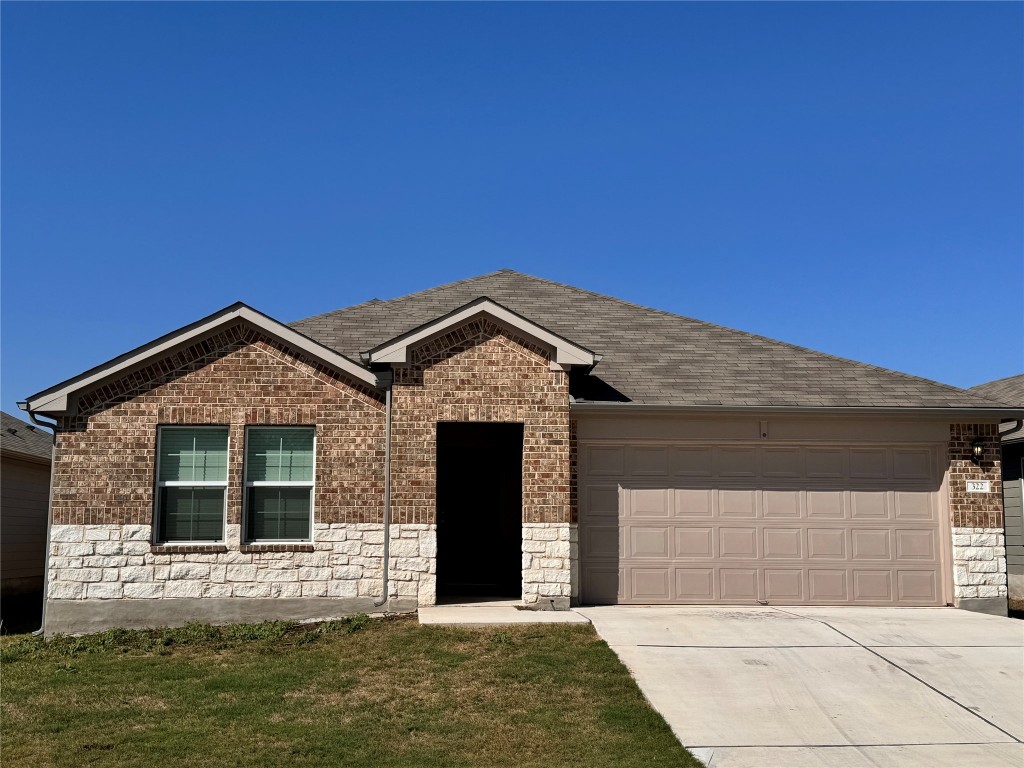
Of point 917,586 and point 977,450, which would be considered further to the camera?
point 977,450

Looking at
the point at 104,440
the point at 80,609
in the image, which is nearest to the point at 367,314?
the point at 104,440

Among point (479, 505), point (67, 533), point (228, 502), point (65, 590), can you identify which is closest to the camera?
point (65, 590)

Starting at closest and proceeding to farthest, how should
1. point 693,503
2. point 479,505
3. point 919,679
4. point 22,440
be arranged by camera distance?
point 919,679
point 693,503
point 479,505
point 22,440

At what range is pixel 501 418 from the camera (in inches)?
521

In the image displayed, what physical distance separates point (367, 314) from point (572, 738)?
10.1 metres

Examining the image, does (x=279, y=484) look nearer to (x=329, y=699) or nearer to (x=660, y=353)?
(x=329, y=699)

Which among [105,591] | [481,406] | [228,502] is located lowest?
[105,591]

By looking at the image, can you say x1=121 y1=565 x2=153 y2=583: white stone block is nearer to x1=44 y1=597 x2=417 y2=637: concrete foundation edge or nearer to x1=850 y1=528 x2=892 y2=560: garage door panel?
x1=44 y1=597 x2=417 y2=637: concrete foundation edge

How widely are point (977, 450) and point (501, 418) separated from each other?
700cm

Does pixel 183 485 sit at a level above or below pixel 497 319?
below

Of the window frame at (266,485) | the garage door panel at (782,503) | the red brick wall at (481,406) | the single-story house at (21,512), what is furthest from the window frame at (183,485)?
the garage door panel at (782,503)

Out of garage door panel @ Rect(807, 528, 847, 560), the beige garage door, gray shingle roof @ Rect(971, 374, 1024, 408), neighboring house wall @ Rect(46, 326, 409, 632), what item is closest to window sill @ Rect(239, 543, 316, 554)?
neighboring house wall @ Rect(46, 326, 409, 632)

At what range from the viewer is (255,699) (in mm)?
9375

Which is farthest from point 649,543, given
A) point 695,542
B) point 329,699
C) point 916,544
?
point 329,699
